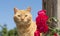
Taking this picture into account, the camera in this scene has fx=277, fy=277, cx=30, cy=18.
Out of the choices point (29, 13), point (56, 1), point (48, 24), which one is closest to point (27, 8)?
point (29, 13)

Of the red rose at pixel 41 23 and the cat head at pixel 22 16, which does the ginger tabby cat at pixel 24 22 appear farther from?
the red rose at pixel 41 23

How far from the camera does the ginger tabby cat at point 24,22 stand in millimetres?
3954

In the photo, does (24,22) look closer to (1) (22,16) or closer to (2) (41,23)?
(1) (22,16)

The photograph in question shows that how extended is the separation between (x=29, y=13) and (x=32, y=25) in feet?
0.74

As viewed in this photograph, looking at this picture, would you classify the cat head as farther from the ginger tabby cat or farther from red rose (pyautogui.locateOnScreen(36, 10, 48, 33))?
red rose (pyautogui.locateOnScreen(36, 10, 48, 33))

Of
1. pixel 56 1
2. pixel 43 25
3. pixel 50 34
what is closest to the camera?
pixel 43 25

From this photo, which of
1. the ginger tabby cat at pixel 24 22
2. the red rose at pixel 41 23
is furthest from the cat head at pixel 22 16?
the red rose at pixel 41 23

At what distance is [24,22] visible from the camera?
3.95 meters

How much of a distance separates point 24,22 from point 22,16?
5.1 inches

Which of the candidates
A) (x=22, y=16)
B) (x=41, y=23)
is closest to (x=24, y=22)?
(x=22, y=16)

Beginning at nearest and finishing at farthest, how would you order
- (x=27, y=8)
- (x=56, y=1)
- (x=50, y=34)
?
(x=50, y=34) < (x=27, y=8) < (x=56, y=1)

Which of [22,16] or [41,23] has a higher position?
[41,23]

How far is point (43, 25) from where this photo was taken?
1.73 meters

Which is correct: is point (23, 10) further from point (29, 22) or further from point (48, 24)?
point (48, 24)
